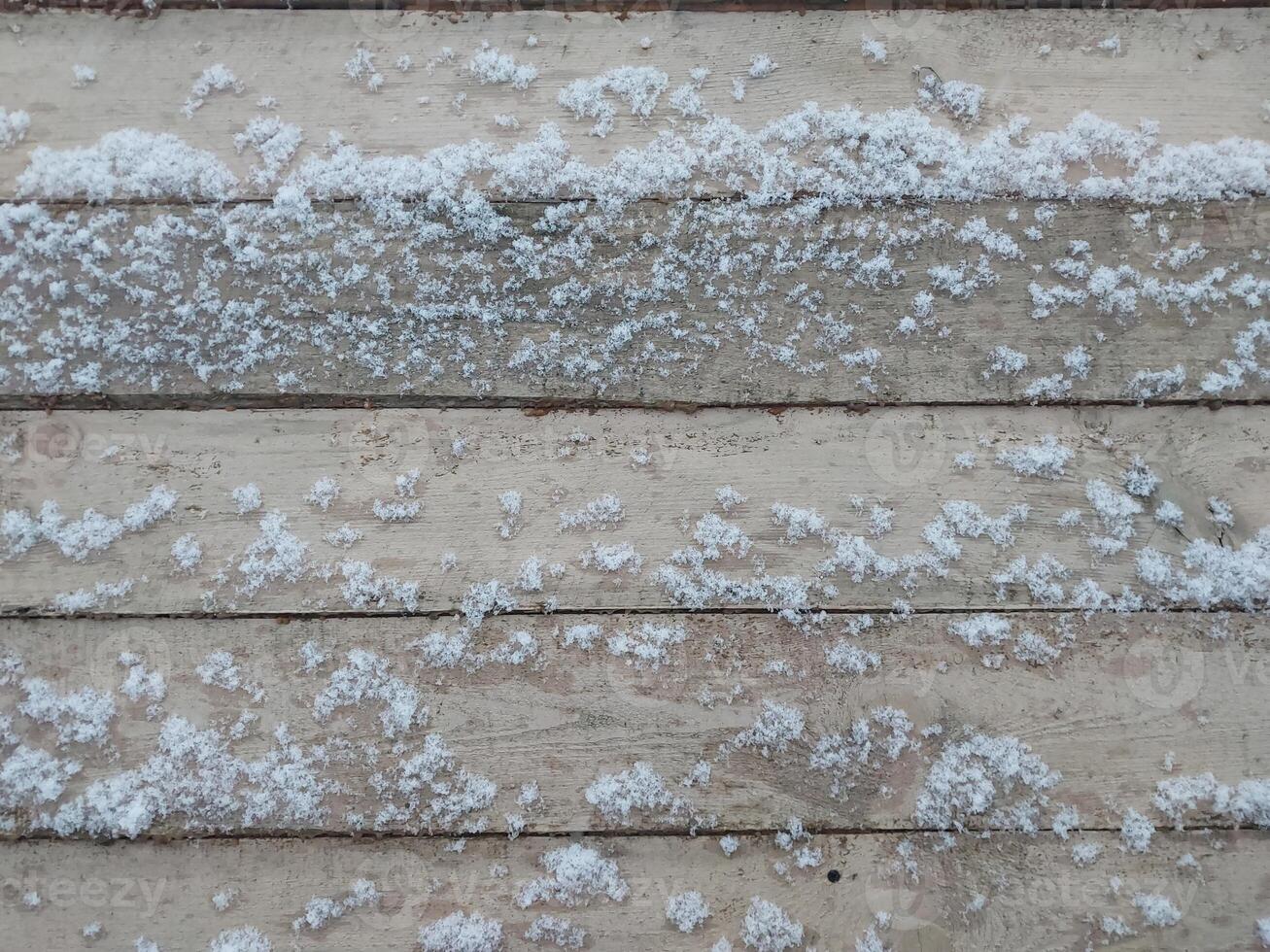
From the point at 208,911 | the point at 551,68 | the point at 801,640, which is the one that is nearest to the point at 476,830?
the point at 208,911

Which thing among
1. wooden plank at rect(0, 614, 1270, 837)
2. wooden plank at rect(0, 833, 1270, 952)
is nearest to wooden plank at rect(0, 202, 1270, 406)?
wooden plank at rect(0, 614, 1270, 837)

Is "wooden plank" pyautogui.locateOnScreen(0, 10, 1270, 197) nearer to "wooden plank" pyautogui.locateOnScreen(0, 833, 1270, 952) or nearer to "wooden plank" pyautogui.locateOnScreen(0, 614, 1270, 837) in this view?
"wooden plank" pyautogui.locateOnScreen(0, 614, 1270, 837)

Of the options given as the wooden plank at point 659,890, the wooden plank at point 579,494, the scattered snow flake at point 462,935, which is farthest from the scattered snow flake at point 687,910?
the wooden plank at point 579,494

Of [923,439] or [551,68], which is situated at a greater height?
[551,68]

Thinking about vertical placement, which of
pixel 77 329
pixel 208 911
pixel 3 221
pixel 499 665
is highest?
pixel 3 221

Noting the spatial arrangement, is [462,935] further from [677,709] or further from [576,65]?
[576,65]

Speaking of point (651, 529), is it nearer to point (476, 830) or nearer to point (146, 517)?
point (476, 830)
